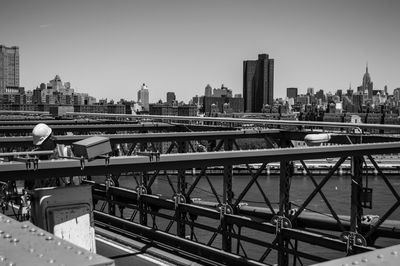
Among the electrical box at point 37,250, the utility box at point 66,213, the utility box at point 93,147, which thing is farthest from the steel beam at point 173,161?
the electrical box at point 37,250

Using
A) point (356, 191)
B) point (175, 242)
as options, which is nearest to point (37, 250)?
point (356, 191)

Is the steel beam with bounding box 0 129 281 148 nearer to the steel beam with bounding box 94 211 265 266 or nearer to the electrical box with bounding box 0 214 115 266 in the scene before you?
the steel beam with bounding box 94 211 265 266

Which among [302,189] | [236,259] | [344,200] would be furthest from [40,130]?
[302,189]

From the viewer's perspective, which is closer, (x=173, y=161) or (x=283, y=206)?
(x=173, y=161)

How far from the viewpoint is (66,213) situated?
5.90 metres

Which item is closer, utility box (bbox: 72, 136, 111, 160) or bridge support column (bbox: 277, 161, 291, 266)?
Result: utility box (bbox: 72, 136, 111, 160)

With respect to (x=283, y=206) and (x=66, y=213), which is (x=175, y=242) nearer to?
(x=283, y=206)

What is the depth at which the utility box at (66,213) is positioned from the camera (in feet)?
19.1

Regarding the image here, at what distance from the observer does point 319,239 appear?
34.7 feet

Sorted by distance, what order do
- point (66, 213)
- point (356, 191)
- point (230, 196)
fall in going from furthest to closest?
point (230, 196) < point (356, 191) < point (66, 213)

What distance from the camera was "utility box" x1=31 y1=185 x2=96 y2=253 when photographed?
5.82 metres

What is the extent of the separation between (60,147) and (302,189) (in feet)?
253

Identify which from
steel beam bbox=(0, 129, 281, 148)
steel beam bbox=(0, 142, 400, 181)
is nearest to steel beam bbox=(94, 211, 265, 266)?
steel beam bbox=(0, 129, 281, 148)

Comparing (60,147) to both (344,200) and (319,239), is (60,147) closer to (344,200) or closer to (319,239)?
(319,239)
